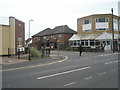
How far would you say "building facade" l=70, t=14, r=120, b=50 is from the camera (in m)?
37.1

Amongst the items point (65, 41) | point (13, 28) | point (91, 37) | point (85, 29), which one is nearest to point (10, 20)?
point (13, 28)

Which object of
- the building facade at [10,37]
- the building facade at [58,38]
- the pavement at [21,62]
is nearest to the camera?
the pavement at [21,62]

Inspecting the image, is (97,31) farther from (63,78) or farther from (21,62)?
(63,78)

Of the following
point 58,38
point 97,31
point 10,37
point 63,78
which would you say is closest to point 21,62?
point 10,37

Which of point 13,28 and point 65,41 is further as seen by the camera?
point 65,41

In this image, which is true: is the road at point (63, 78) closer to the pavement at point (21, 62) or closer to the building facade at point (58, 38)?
the pavement at point (21, 62)

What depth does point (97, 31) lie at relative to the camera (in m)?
40.1

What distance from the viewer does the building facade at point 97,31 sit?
37109 millimetres

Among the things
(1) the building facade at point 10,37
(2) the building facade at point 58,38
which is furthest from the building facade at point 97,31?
(1) the building facade at point 10,37

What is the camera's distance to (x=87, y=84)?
23.2ft

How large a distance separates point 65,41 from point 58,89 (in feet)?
144

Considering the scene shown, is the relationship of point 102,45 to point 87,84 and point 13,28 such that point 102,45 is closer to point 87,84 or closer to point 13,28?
point 13,28

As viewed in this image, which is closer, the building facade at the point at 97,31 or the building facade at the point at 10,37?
the building facade at the point at 10,37

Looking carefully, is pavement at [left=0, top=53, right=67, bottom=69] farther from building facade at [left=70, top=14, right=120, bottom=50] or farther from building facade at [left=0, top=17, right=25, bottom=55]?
building facade at [left=70, top=14, right=120, bottom=50]
